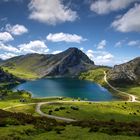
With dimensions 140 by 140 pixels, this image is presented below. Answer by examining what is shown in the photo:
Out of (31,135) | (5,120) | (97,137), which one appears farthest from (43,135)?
(5,120)

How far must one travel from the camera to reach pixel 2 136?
95.4 ft

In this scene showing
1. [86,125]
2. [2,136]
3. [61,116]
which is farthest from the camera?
[61,116]

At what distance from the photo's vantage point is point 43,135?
31.7m

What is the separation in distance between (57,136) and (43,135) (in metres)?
1.69

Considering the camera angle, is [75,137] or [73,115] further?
[73,115]

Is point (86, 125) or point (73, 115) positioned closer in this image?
point (86, 125)

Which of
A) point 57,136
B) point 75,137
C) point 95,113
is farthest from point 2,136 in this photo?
point 95,113

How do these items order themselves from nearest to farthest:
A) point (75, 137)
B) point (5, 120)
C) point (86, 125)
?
point (75, 137) → point (5, 120) → point (86, 125)

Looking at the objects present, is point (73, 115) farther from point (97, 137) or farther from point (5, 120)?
point (97, 137)

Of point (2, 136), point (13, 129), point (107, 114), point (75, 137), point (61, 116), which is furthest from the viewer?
point (107, 114)

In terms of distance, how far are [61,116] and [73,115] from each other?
→ 19.6 ft

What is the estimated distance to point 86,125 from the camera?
136 ft

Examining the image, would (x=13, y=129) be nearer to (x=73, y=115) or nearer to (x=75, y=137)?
(x=75, y=137)

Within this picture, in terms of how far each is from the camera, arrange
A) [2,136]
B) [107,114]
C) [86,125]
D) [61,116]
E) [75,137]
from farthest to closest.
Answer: [107,114] < [61,116] < [86,125] < [75,137] < [2,136]
